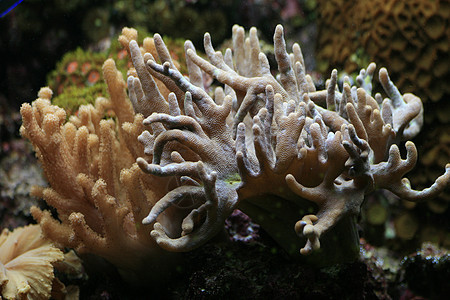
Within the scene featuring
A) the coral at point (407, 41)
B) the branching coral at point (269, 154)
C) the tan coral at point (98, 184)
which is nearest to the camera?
the branching coral at point (269, 154)

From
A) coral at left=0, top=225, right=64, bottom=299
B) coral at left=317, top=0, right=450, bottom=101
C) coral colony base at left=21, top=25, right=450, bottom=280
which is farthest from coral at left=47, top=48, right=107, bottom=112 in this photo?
coral at left=317, top=0, right=450, bottom=101

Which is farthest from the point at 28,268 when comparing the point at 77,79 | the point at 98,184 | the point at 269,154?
the point at 77,79

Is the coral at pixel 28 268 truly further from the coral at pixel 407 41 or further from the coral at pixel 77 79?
the coral at pixel 407 41

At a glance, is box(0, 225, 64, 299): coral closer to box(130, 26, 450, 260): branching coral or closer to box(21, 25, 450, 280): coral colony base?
box(21, 25, 450, 280): coral colony base

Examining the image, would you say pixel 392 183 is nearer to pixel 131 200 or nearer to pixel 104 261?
pixel 131 200

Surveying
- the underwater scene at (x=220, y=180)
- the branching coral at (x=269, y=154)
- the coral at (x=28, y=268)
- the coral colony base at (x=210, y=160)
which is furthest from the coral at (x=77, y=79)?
the branching coral at (x=269, y=154)
